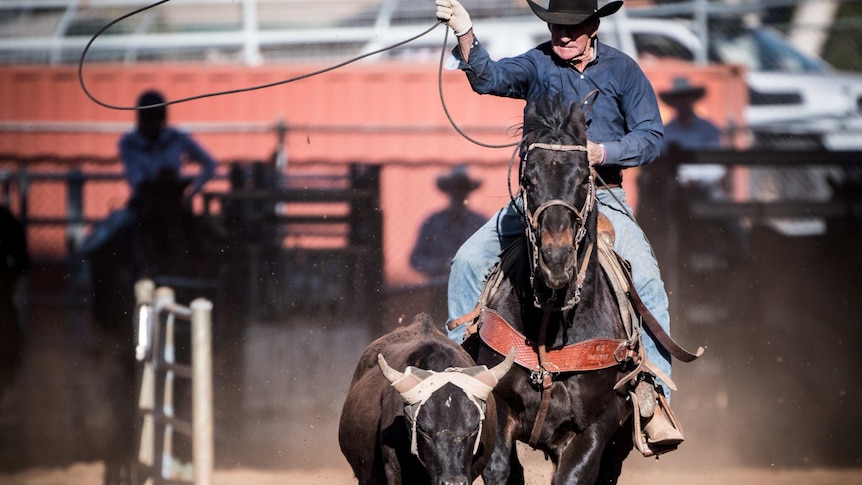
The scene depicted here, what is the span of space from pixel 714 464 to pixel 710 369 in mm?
791

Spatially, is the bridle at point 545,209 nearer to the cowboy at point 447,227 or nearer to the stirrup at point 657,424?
the stirrup at point 657,424

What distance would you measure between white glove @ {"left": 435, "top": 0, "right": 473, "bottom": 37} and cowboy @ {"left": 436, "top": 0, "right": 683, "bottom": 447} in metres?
0.15

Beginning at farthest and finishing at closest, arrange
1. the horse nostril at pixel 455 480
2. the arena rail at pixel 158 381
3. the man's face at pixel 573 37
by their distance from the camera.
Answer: the arena rail at pixel 158 381
the man's face at pixel 573 37
the horse nostril at pixel 455 480

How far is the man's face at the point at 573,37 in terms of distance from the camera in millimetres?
4949

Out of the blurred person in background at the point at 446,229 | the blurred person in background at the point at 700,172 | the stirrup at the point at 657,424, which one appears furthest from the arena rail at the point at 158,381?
the blurred person in background at the point at 700,172

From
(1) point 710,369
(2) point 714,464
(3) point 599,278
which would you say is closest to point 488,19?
(1) point 710,369

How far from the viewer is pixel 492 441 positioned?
473 centimetres

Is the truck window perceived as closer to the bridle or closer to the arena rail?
the arena rail

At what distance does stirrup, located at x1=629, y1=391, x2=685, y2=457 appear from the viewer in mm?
4988

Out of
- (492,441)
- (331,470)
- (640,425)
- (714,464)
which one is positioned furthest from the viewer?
(714,464)

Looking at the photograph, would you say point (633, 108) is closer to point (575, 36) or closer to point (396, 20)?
point (575, 36)

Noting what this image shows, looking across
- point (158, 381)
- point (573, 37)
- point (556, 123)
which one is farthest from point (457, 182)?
point (556, 123)

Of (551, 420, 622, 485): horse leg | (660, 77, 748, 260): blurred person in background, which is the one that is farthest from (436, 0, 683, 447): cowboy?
(660, 77, 748, 260): blurred person in background

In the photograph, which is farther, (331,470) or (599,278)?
(331,470)
